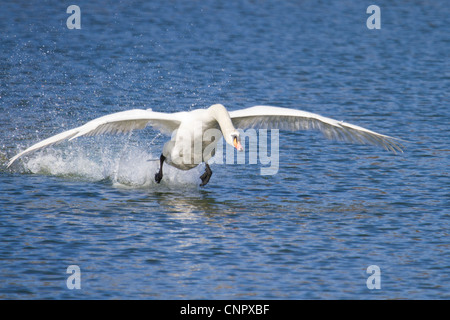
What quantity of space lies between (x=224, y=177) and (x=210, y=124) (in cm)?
255

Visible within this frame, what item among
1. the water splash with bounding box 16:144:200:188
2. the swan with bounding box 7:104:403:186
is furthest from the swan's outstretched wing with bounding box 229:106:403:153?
the water splash with bounding box 16:144:200:188

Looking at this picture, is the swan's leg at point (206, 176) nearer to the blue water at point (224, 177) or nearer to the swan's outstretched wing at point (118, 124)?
the blue water at point (224, 177)

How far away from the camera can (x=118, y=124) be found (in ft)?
47.7

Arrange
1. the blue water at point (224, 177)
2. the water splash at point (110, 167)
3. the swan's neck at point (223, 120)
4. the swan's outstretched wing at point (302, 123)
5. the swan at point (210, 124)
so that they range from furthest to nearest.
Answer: the water splash at point (110, 167), the swan's outstretched wing at point (302, 123), the swan at point (210, 124), the swan's neck at point (223, 120), the blue water at point (224, 177)

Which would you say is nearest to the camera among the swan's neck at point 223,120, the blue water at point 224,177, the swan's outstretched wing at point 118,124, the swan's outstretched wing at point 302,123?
the blue water at point 224,177

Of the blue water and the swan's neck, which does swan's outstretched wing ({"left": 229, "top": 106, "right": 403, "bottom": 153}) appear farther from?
the blue water

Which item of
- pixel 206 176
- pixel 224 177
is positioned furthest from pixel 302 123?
pixel 224 177

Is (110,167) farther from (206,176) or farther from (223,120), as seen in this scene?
(223,120)

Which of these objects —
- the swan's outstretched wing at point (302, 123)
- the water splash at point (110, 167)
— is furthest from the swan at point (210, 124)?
the water splash at point (110, 167)

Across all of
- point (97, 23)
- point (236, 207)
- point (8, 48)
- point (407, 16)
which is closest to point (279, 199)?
point (236, 207)

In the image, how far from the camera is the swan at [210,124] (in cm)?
1415

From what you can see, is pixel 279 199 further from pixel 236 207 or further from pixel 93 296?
Result: pixel 93 296

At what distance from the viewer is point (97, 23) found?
1284 inches

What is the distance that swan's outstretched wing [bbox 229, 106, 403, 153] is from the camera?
14273 millimetres
